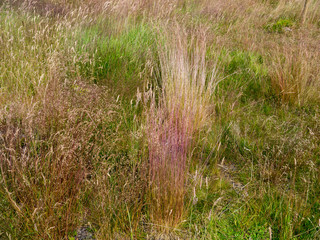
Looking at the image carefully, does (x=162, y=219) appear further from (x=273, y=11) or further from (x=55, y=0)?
(x=273, y=11)

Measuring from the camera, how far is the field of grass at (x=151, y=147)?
5.34 feet

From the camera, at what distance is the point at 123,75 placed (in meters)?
3.08

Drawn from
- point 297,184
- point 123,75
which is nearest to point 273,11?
point 123,75

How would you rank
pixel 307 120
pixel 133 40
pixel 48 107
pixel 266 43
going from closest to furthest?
pixel 48 107 → pixel 307 120 → pixel 133 40 → pixel 266 43

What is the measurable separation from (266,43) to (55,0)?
13.8 feet

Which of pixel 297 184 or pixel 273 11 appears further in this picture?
pixel 273 11

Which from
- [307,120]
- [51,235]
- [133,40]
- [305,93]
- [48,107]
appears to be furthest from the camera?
[133,40]

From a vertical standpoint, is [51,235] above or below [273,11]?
below

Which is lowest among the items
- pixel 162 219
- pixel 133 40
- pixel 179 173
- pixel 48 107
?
pixel 162 219

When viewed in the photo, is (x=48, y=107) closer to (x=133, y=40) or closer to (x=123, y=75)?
(x=123, y=75)

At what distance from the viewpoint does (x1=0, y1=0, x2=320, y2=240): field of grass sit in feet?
5.34

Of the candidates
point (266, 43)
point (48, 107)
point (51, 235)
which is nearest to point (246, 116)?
point (48, 107)

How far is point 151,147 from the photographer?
171 centimetres

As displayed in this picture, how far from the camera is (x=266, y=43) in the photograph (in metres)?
5.36
